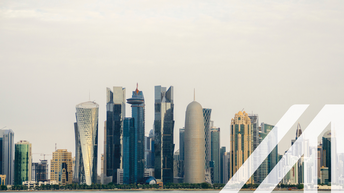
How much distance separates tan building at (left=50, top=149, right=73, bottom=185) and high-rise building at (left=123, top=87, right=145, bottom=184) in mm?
6386

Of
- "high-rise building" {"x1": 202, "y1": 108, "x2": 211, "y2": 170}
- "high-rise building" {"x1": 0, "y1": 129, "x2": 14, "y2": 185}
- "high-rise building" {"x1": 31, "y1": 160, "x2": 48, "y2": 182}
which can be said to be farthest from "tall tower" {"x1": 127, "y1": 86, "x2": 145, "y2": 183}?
"high-rise building" {"x1": 0, "y1": 129, "x2": 14, "y2": 185}

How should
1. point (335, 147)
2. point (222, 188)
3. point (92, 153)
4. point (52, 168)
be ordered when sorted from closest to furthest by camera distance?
point (335, 147)
point (222, 188)
point (92, 153)
point (52, 168)

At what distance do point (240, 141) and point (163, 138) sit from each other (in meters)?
8.12

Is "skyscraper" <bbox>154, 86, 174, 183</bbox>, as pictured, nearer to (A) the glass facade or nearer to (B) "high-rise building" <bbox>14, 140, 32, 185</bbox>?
(A) the glass facade

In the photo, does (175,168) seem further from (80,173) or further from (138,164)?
(80,173)

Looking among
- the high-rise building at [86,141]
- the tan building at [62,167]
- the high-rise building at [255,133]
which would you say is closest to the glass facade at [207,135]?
the high-rise building at [255,133]

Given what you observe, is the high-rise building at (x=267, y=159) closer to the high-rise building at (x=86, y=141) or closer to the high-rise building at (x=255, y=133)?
the high-rise building at (x=255, y=133)

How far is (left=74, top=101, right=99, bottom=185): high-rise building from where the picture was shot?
186 feet

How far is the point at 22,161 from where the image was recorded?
5703 cm

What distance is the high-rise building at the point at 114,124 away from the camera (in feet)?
195

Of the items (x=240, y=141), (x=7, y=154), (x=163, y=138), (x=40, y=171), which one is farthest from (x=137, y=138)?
(x=7, y=154)

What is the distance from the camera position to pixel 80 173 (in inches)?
2239

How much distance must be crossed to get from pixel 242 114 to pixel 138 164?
11715 mm

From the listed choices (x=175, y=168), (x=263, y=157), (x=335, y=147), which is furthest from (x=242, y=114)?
(x=335, y=147)
